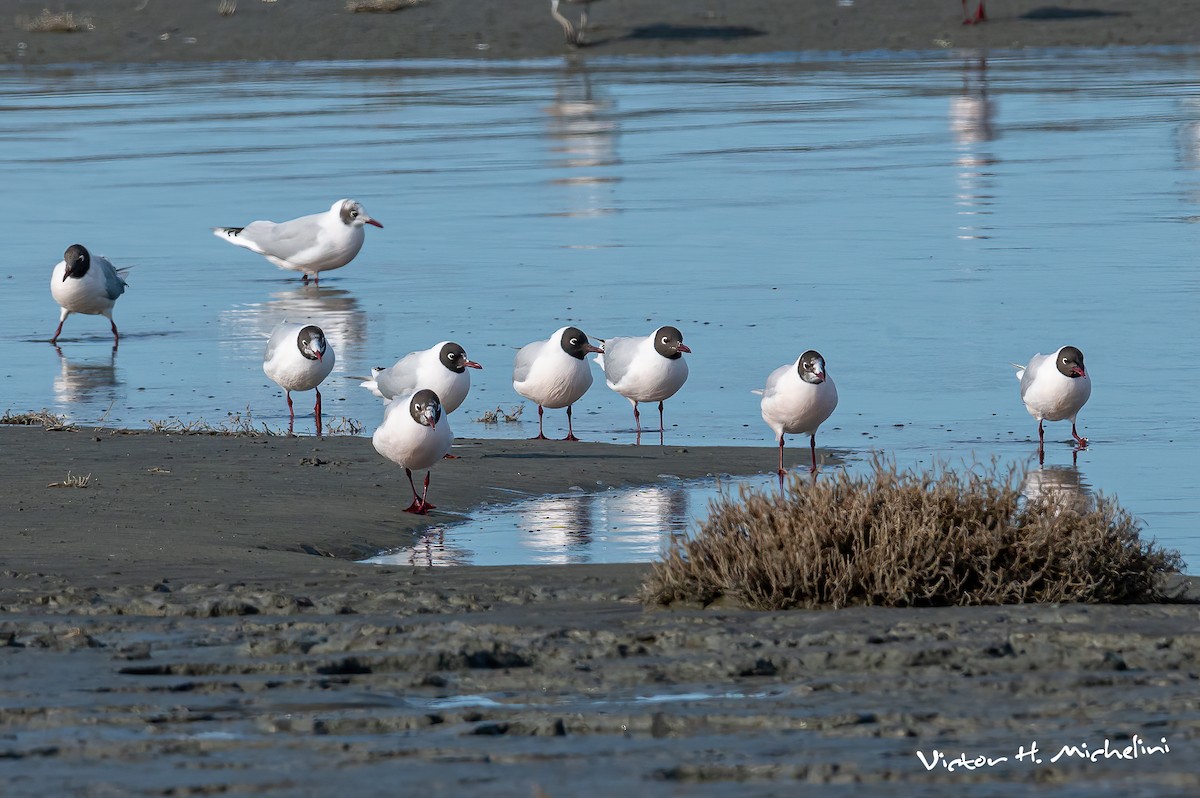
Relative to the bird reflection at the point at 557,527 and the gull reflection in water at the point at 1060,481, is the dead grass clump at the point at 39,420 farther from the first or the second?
the gull reflection in water at the point at 1060,481

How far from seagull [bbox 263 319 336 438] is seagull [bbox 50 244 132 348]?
140 inches

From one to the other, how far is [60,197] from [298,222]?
702cm

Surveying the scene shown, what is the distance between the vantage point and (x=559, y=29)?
165 feet

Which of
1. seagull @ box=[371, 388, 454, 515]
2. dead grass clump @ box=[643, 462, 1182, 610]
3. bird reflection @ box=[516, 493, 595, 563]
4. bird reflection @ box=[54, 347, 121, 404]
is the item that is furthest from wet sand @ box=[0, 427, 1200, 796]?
bird reflection @ box=[54, 347, 121, 404]

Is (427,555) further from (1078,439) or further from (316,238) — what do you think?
(316,238)

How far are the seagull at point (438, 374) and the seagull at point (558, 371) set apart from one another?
1.68 feet

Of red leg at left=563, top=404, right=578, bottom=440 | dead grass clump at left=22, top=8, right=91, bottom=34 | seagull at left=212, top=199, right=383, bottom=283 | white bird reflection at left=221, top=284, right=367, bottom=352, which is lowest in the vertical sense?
red leg at left=563, top=404, right=578, bottom=440

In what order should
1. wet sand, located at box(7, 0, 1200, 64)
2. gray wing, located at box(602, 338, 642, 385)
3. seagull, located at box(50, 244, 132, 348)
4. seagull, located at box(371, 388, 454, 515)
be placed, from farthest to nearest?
1. wet sand, located at box(7, 0, 1200, 64)
2. seagull, located at box(50, 244, 132, 348)
3. gray wing, located at box(602, 338, 642, 385)
4. seagull, located at box(371, 388, 454, 515)

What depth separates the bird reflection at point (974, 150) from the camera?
22547 millimetres

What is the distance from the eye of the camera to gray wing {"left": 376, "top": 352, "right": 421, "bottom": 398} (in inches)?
515

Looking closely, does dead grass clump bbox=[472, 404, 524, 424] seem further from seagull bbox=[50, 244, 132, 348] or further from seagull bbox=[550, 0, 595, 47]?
seagull bbox=[550, 0, 595, 47]

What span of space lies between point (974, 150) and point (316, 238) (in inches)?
465

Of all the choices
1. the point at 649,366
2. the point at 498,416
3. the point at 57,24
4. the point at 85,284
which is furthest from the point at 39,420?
the point at 57,24

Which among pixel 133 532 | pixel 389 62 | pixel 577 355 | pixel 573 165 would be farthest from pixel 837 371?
pixel 389 62
